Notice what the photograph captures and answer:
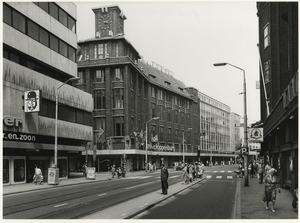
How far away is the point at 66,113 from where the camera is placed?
4006cm

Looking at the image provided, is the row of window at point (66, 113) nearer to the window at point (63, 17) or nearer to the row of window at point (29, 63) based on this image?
the row of window at point (29, 63)

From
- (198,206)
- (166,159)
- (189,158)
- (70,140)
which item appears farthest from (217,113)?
(198,206)

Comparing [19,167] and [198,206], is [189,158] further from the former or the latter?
[198,206]

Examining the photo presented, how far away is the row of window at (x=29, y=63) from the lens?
31.6 m

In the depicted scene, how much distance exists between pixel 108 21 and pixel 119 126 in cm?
1768

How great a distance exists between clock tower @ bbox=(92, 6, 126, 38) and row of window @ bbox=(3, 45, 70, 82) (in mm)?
27017

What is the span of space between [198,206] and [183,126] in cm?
8349

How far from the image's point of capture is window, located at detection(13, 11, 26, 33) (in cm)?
3166

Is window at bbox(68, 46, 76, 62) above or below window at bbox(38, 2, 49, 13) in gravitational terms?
below

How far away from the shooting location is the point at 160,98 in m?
87.6

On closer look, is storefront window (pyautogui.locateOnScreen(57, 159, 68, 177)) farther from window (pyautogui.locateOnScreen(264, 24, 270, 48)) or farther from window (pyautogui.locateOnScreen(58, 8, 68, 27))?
window (pyautogui.locateOnScreen(264, 24, 270, 48))

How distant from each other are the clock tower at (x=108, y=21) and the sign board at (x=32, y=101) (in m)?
35.9

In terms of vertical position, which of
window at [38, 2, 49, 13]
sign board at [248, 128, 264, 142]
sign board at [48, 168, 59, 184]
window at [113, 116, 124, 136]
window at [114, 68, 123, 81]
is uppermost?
window at [38, 2, 49, 13]

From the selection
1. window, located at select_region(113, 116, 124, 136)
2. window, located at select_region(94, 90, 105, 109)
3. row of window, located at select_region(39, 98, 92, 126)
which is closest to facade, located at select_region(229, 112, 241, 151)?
window, located at select_region(113, 116, 124, 136)
